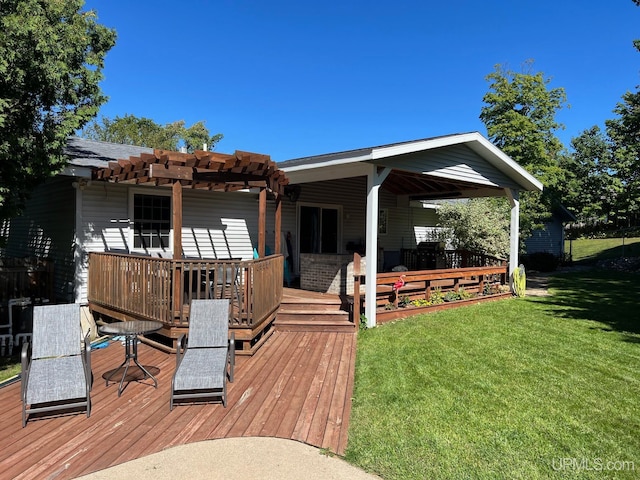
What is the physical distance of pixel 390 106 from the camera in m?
26.6

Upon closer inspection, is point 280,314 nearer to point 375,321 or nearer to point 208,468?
point 375,321

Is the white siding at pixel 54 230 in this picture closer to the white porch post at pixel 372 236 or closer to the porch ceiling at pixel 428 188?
the white porch post at pixel 372 236

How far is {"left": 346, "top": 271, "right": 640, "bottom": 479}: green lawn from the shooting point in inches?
121

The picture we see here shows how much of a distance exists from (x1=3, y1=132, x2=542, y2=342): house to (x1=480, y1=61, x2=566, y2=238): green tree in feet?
17.3

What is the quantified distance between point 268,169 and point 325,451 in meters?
4.33

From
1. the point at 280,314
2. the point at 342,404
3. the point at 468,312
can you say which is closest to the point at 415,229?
the point at 468,312

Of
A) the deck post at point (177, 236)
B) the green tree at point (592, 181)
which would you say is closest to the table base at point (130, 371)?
the deck post at point (177, 236)

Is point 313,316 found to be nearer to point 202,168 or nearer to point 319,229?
point 202,168

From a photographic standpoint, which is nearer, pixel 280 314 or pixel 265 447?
pixel 265 447

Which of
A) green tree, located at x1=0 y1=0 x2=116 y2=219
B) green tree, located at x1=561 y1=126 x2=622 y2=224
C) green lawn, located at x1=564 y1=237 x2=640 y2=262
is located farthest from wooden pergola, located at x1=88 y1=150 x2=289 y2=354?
green lawn, located at x1=564 y1=237 x2=640 y2=262

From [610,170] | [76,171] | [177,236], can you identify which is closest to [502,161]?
[177,236]

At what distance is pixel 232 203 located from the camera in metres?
10.0

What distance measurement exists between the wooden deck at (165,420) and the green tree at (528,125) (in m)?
13.8

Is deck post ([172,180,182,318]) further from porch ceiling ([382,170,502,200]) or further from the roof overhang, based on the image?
porch ceiling ([382,170,502,200])
